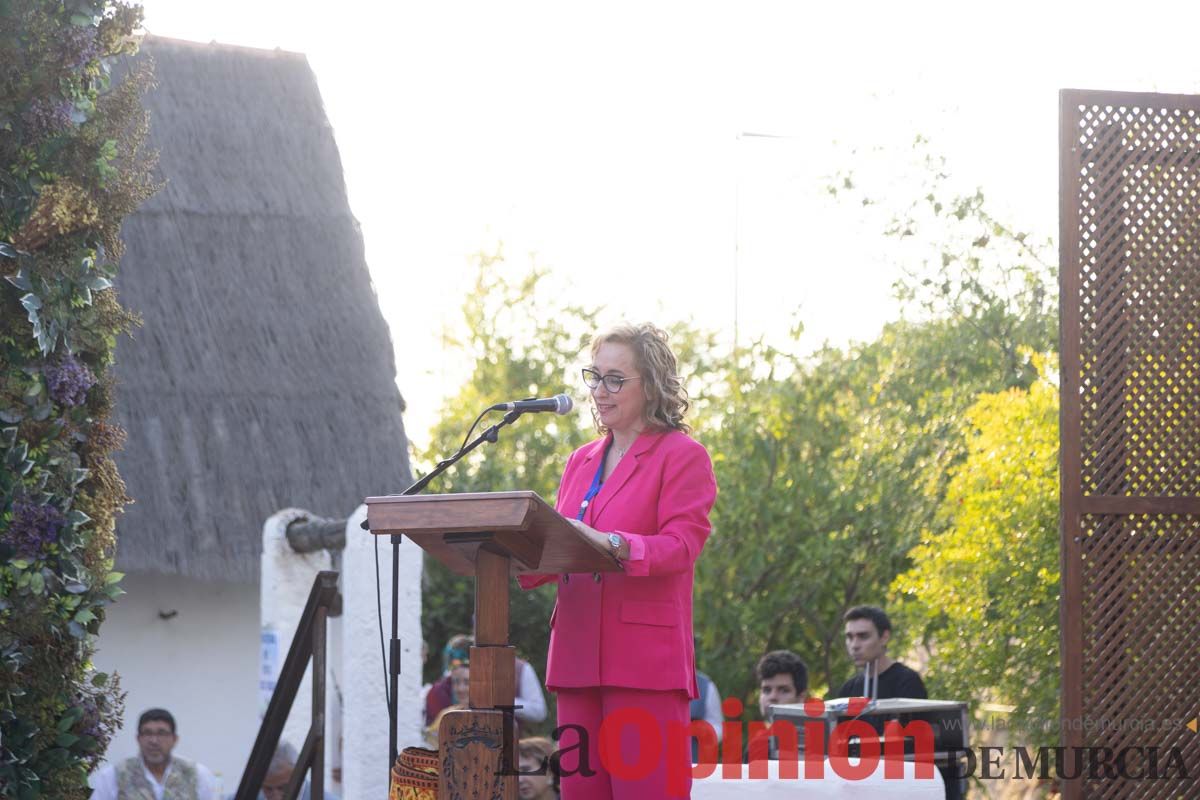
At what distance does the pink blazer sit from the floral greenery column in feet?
5.57

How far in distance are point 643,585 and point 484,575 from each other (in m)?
0.45

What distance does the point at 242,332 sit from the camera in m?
11.1

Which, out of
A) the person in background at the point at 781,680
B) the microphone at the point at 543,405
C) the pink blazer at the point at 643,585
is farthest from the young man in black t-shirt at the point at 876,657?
the microphone at the point at 543,405

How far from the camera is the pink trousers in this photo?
4016 millimetres

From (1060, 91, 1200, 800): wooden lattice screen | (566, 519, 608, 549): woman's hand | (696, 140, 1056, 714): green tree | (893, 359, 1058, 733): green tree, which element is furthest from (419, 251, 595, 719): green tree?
(566, 519, 608, 549): woman's hand

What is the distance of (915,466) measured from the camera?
41.0ft

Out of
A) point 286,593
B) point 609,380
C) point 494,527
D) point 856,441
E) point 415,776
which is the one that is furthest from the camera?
point 856,441

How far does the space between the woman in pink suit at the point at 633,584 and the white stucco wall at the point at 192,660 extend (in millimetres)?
6910

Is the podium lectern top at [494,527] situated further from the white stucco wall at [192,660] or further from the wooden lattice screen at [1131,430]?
the white stucco wall at [192,660]

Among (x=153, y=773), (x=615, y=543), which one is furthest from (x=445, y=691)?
(x=615, y=543)

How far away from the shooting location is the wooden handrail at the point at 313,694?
662 cm

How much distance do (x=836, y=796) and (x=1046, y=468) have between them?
4.10 meters

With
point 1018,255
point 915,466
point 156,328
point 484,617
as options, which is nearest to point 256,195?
point 156,328

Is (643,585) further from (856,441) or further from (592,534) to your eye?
(856,441)
